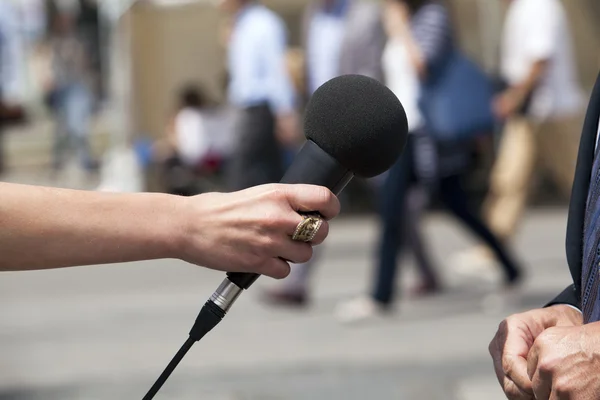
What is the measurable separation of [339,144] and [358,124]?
3.5 inches

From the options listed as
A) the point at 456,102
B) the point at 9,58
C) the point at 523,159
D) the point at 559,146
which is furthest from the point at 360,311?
the point at 9,58

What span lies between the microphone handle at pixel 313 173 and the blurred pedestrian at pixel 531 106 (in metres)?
5.73

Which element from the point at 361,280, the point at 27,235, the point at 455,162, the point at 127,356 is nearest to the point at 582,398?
the point at 27,235

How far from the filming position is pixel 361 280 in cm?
837

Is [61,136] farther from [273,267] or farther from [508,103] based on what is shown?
[273,267]

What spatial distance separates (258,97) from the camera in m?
7.84

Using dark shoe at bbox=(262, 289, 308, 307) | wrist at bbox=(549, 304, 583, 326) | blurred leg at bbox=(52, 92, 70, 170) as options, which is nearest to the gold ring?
wrist at bbox=(549, 304, 583, 326)

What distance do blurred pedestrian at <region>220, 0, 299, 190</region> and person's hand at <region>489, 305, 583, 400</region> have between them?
18.7 feet

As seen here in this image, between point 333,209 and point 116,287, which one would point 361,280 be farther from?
point 333,209

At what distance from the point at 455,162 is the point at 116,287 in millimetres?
3062

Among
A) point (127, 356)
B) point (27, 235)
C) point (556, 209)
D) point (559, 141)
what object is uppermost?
point (556, 209)

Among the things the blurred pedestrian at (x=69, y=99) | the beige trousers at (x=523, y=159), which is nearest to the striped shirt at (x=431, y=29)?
the beige trousers at (x=523, y=159)

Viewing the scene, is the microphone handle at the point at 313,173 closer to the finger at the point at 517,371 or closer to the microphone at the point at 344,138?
the microphone at the point at 344,138

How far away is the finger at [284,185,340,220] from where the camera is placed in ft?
5.96
